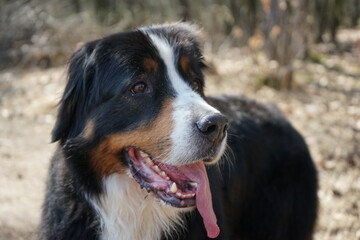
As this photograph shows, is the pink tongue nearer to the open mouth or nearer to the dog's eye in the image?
the open mouth

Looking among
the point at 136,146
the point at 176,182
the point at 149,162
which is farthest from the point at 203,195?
the point at 136,146

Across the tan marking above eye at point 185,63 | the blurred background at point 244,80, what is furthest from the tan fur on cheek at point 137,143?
the blurred background at point 244,80

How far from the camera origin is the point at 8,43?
39.1ft

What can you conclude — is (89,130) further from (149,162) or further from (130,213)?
(130,213)

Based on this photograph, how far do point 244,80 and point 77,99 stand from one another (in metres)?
6.34

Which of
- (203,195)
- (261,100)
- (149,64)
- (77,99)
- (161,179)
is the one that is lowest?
(261,100)

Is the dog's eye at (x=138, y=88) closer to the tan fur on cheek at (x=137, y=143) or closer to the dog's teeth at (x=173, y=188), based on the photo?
the tan fur on cheek at (x=137, y=143)

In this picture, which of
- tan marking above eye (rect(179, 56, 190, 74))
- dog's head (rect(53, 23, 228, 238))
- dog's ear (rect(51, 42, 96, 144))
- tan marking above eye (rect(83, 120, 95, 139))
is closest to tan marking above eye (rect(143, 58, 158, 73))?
dog's head (rect(53, 23, 228, 238))

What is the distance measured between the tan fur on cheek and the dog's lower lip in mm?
60

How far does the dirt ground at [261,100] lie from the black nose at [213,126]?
1099mm

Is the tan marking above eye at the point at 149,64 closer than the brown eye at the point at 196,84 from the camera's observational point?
Yes

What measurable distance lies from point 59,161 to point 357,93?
673 cm

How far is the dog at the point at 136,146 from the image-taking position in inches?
109

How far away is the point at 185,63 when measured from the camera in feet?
10.2
